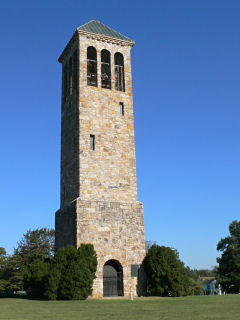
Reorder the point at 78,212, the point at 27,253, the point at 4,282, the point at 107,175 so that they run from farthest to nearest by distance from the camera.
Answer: the point at 27,253 < the point at 4,282 < the point at 107,175 < the point at 78,212

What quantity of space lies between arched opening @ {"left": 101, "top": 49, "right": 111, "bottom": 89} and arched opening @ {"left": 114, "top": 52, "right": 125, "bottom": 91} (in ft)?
2.15

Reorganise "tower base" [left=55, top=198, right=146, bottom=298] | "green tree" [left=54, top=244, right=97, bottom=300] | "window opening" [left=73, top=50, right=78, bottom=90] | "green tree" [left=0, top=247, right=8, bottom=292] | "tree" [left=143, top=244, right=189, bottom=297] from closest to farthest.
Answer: "green tree" [left=54, top=244, right=97, bottom=300], "tree" [left=143, top=244, right=189, bottom=297], "tower base" [left=55, top=198, right=146, bottom=298], "window opening" [left=73, top=50, right=78, bottom=90], "green tree" [left=0, top=247, right=8, bottom=292]

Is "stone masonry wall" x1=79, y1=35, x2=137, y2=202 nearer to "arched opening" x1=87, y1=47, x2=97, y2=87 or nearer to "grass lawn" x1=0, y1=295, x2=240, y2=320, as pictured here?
"arched opening" x1=87, y1=47, x2=97, y2=87

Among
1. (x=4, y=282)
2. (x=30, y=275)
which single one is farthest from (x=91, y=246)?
(x=4, y=282)

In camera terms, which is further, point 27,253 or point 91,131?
point 27,253

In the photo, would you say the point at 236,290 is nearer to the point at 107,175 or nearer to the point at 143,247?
the point at 143,247

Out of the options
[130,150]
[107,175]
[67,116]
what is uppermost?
[67,116]

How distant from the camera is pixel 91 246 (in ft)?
69.4

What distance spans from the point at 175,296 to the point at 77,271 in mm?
6094

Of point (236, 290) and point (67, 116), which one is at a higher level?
point (67, 116)

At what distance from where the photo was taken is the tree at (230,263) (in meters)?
39.9

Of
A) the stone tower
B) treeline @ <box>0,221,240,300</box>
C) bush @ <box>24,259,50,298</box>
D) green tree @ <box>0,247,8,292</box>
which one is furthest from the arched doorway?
green tree @ <box>0,247,8,292</box>

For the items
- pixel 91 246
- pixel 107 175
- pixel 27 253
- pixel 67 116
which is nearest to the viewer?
pixel 91 246

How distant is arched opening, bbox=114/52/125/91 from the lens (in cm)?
2798
